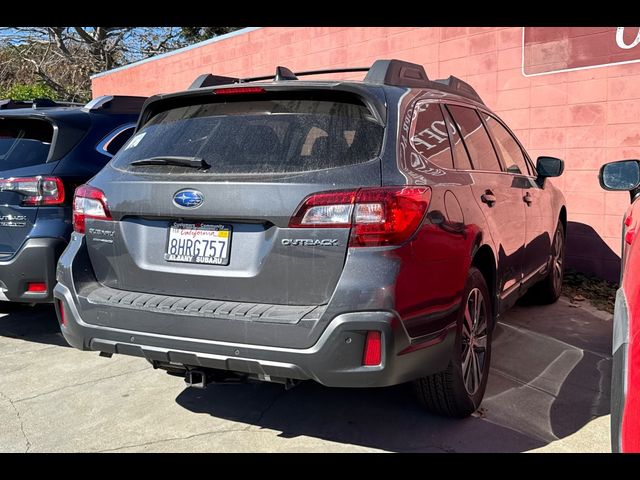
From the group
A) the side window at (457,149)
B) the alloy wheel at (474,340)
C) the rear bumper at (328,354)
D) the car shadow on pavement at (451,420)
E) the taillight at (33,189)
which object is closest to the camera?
the rear bumper at (328,354)

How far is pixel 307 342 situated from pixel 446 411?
1.13 meters

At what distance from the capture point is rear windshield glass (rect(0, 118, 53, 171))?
4.57 m

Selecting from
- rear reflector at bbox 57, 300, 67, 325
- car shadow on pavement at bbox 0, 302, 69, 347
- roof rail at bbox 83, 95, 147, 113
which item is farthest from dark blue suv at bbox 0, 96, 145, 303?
rear reflector at bbox 57, 300, 67, 325

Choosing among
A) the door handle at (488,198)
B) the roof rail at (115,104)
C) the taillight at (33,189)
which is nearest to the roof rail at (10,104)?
the roof rail at (115,104)

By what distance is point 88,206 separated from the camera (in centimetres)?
325

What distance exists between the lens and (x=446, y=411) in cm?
335

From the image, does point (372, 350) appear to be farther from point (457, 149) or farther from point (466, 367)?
point (457, 149)

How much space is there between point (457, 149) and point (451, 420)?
4.95 feet

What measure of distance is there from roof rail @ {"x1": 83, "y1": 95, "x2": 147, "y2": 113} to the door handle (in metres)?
2.95

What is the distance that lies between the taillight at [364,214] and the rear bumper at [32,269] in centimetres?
231

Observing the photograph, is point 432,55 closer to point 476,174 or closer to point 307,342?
point 476,174

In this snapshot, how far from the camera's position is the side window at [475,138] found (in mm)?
3807

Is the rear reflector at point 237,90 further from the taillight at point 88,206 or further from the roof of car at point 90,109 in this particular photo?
the roof of car at point 90,109
